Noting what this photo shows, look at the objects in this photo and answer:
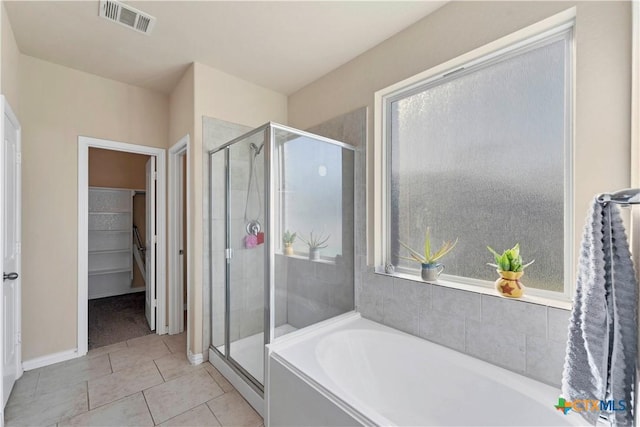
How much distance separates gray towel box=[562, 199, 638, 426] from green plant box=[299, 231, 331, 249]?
1.62 meters

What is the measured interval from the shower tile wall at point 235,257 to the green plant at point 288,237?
18 cm

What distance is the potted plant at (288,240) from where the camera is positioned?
→ 2.03 metres

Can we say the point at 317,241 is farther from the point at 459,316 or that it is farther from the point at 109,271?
the point at 109,271

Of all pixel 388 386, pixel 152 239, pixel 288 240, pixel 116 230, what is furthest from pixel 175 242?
pixel 388 386

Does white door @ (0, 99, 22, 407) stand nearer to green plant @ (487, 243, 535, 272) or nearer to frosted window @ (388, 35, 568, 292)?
frosted window @ (388, 35, 568, 292)

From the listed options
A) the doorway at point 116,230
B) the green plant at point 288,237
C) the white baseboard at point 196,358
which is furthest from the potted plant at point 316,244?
the doorway at point 116,230

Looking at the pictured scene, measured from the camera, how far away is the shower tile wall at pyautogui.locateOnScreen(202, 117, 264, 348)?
7.00 feet

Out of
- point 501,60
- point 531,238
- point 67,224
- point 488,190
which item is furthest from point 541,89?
point 67,224

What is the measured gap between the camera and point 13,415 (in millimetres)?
1842

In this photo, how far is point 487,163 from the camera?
1737 millimetres

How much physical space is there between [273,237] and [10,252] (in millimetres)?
1825

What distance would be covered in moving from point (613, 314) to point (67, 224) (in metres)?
3.54

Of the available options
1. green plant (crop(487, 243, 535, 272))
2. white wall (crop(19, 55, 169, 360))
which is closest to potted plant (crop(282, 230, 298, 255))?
green plant (crop(487, 243, 535, 272))

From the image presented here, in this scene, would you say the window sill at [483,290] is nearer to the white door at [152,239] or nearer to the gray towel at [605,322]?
the gray towel at [605,322]
